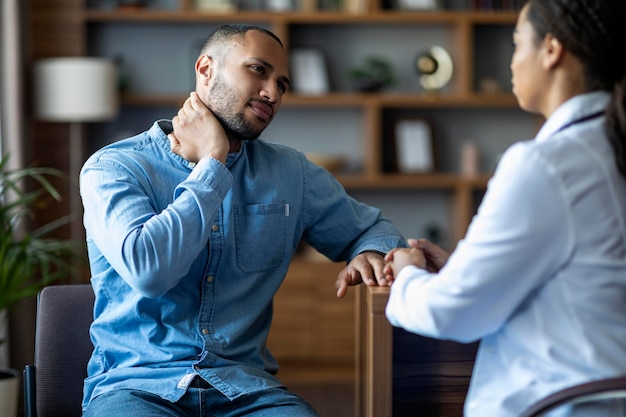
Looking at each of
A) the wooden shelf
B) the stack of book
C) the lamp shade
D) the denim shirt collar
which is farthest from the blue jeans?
the stack of book

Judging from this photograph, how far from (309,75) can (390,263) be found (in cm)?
339

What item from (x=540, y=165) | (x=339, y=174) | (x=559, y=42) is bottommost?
(x=339, y=174)

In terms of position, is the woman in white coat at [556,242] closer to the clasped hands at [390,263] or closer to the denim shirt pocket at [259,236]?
the clasped hands at [390,263]

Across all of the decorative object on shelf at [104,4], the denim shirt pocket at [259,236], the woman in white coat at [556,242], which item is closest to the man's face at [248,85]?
the denim shirt pocket at [259,236]

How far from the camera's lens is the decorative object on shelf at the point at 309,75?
5.08 metres

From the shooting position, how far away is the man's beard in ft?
6.79

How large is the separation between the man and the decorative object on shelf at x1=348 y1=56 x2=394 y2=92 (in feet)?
9.25

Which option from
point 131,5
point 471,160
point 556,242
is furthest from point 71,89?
point 556,242

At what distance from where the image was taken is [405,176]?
16.7 feet

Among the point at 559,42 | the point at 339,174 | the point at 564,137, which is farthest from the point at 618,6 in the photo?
the point at 339,174

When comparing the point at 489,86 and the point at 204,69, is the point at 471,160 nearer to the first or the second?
the point at 489,86

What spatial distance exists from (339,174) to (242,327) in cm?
317

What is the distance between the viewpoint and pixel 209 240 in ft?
6.54

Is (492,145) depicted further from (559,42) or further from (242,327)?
(559,42)
